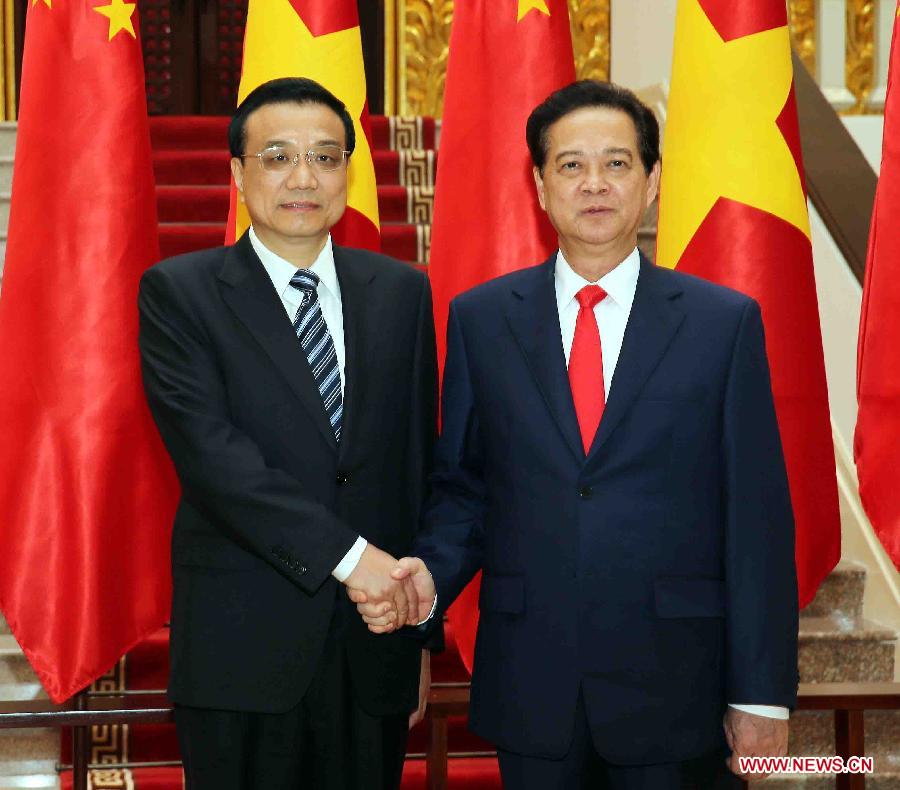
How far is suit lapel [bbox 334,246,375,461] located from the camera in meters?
1.71

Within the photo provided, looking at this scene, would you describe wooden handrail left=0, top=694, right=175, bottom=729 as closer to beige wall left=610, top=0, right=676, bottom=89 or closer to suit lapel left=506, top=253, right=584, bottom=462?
suit lapel left=506, top=253, right=584, bottom=462

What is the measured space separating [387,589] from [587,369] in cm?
40

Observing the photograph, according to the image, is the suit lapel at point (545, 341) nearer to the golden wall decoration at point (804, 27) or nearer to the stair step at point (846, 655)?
the stair step at point (846, 655)

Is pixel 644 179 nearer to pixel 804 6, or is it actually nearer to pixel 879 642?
pixel 879 642

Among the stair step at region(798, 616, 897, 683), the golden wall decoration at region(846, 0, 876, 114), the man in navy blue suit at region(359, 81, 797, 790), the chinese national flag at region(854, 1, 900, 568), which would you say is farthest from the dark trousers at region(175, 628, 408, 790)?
the golden wall decoration at region(846, 0, 876, 114)

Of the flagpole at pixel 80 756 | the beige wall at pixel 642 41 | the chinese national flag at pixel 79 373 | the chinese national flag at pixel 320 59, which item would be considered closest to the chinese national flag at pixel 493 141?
the chinese national flag at pixel 320 59

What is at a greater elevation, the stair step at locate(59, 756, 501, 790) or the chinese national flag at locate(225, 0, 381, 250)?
the chinese national flag at locate(225, 0, 381, 250)

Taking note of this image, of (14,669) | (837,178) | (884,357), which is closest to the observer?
(884,357)

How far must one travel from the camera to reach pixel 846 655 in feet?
10.6

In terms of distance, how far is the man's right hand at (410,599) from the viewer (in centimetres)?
166

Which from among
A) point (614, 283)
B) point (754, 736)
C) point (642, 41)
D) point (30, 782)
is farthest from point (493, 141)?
point (642, 41)

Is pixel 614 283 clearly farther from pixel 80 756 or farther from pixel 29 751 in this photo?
pixel 29 751

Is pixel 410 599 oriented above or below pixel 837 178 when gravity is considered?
below

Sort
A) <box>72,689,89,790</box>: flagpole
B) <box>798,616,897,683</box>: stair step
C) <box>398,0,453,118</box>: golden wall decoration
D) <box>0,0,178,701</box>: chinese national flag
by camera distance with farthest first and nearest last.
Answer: <box>398,0,453,118</box>: golden wall decoration → <box>798,616,897,683</box>: stair step → <box>0,0,178,701</box>: chinese national flag → <box>72,689,89,790</box>: flagpole
